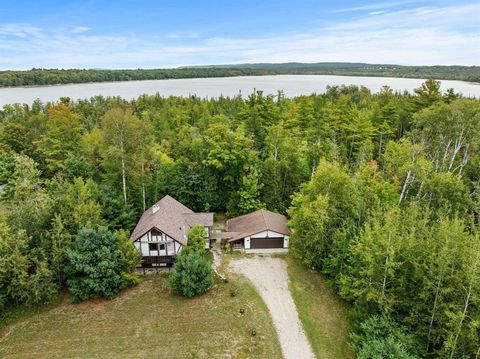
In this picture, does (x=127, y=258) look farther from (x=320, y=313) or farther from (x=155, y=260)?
(x=320, y=313)

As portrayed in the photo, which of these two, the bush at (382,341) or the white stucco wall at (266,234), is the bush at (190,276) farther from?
the bush at (382,341)

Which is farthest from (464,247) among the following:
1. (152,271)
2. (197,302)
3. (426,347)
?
(152,271)

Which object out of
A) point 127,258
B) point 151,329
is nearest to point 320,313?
point 151,329

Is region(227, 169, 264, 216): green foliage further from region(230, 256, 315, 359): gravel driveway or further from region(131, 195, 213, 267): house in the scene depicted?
region(131, 195, 213, 267): house

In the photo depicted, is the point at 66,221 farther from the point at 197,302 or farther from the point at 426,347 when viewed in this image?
the point at 426,347

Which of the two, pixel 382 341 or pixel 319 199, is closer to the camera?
pixel 382 341

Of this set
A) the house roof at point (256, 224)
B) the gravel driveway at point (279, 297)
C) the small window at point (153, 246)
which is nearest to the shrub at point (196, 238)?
the small window at point (153, 246)
